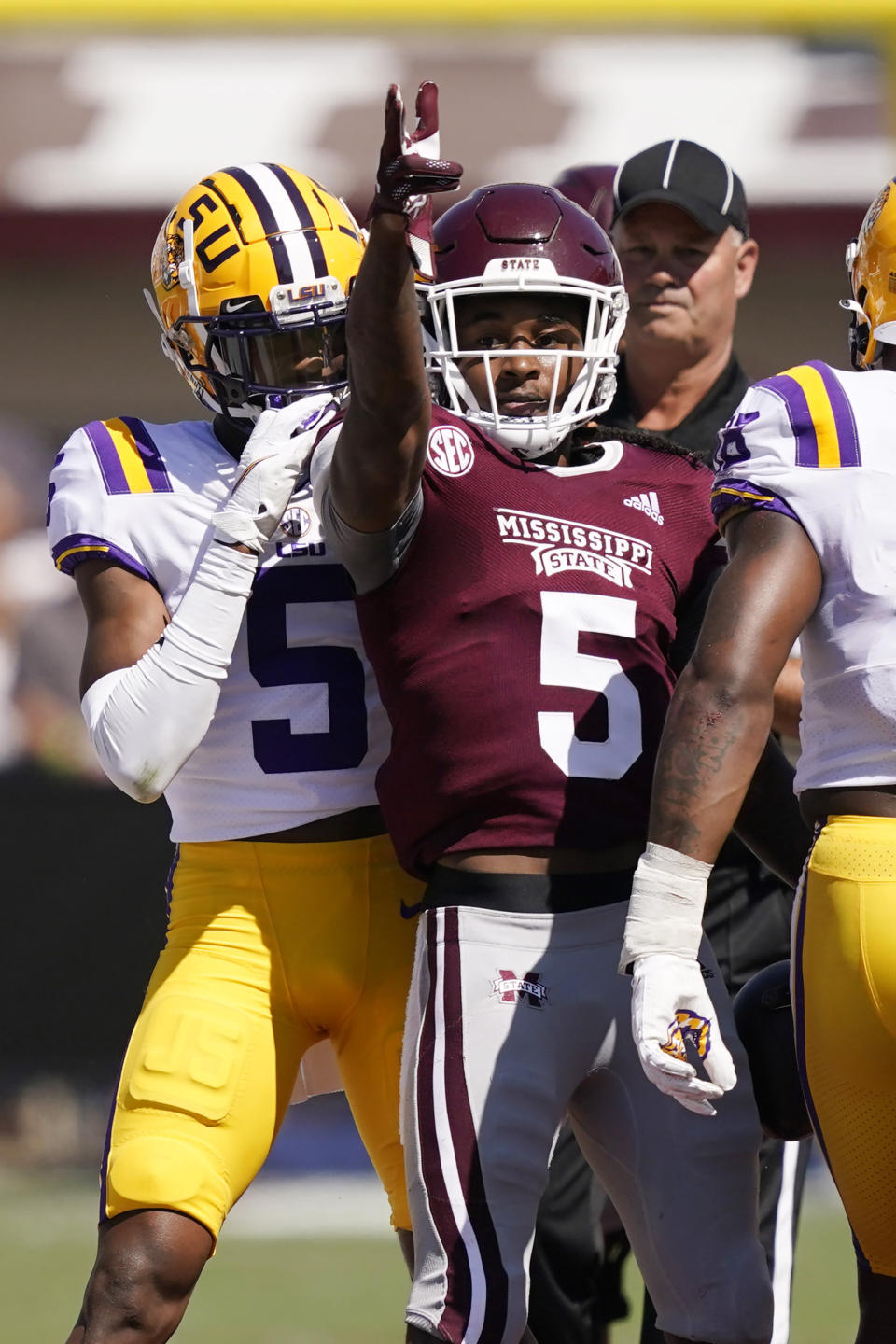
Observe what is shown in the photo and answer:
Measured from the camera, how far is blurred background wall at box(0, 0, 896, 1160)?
4660 millimetres

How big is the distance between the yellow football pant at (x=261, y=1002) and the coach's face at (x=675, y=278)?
4.88 feet

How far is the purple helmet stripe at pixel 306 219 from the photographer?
7.76ft

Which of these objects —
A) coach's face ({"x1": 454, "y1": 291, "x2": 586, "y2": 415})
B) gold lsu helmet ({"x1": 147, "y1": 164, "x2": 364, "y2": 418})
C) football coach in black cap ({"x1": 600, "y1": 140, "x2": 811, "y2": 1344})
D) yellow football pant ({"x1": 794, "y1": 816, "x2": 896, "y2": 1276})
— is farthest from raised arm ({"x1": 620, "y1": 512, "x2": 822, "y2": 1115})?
football coach in black cap ({"x1": 600, "y1": 140, "x2": 811, "y2": 1344})

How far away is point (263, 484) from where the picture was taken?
7.05ft

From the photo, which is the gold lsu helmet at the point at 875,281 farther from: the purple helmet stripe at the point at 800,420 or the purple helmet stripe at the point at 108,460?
the purple helmet stripe at the point at 108,460

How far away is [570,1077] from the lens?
2.00 m

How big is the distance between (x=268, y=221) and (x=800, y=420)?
88cm

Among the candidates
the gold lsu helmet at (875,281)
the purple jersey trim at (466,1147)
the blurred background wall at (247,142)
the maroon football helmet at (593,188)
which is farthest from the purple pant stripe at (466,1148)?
the blurred background wall at (247,142)

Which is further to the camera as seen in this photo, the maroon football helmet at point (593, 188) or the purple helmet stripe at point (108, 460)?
the maroon football helmet at point (593, 188)

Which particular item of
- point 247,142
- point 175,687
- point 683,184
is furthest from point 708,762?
point 247,142

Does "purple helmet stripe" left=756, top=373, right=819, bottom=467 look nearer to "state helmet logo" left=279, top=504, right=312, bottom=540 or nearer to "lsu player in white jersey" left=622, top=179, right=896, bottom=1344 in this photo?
"lsu player in white jersey" left=622, top=179, right=896, bottom=1344

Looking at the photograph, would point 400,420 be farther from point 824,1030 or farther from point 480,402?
point 824,1030

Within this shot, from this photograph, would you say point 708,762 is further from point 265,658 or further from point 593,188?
point 593,188

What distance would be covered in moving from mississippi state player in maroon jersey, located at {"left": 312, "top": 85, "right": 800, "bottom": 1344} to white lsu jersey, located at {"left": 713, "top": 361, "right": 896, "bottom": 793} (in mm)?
286
